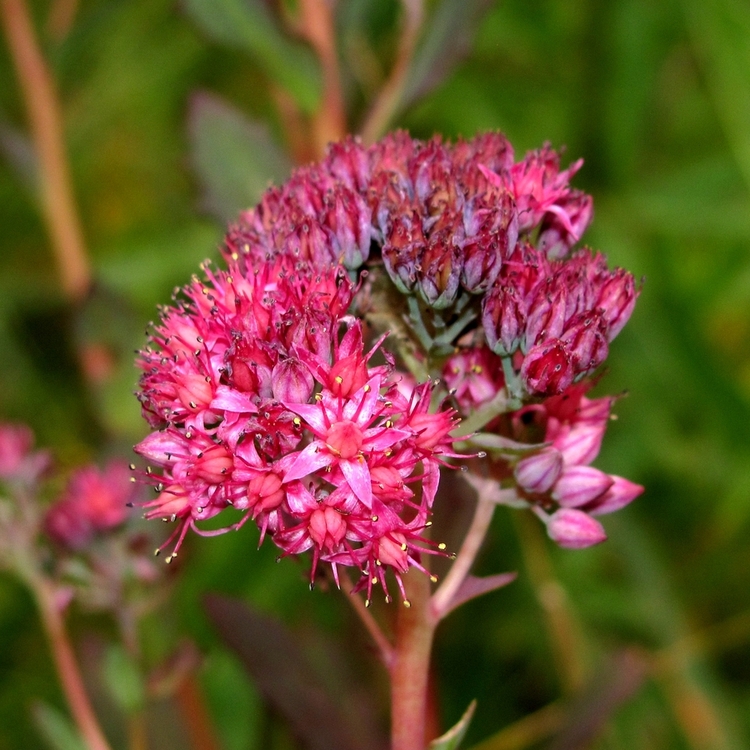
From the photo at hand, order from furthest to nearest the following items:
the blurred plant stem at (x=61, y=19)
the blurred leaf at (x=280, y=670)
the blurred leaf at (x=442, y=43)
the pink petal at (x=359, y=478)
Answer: the blurred plant stem at (x=61, y=19) → the blurred leaf at (x=442, y=43) → the blurred leaf at (x=280, y=670) → the pink petal at (x=359, y=478)

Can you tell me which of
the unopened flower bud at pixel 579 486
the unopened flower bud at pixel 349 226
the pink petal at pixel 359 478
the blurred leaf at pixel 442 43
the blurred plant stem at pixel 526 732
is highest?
the blurred leaf at pixel 442 43

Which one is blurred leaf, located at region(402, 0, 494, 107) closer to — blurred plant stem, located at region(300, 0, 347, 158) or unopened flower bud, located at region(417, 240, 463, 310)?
blurred plant stem, located at region(300, 0, 347, 158)

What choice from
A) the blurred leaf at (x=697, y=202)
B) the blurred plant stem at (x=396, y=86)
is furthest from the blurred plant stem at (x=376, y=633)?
the blurred leaf at (x=697, y=202)

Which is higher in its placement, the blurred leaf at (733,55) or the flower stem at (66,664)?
the blurred leaf at (733,55)

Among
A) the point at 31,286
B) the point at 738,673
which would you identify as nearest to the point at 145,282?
the point at 31,286

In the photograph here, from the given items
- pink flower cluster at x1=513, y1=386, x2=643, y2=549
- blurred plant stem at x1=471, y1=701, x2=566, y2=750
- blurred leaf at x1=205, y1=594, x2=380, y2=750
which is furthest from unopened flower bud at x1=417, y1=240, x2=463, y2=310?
blurred plant stem at x1=471, y1=701, x2=566, y2=750

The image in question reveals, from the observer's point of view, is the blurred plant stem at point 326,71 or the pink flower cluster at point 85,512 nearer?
the pink flower cluster at point 85,512

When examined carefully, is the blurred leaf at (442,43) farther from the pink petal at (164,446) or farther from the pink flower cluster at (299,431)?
the pink petal at (164,446)

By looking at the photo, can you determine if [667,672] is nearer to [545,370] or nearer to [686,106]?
[545,370]
